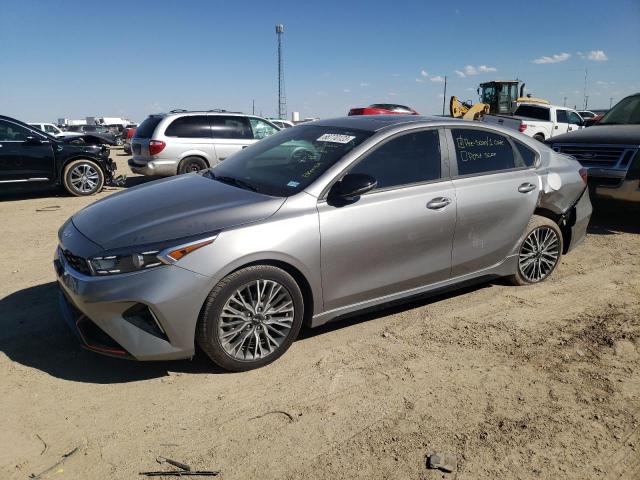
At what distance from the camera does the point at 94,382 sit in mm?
3191

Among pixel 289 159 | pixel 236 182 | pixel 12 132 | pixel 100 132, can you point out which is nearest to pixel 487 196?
pixel 289 159

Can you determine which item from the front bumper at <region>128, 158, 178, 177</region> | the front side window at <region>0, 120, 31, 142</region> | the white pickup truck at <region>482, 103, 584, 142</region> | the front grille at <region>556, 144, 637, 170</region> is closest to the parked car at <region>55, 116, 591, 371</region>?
the front grille at <region>556, 144, 637, 170</region>

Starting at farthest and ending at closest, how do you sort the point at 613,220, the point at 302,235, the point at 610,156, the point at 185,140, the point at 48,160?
1. the point at 185,140
2. the point at 48,160
3. the point at 613,220
4. the point at 610,156
5. the point at 302,235

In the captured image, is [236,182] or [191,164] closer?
[236,182]

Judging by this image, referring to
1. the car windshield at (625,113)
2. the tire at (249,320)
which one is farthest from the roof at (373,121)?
the car windshield at (625,113)

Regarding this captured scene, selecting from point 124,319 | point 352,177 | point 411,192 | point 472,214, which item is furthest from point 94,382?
point 472,214

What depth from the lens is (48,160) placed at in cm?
964

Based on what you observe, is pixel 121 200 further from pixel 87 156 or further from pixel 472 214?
pixel 87 156

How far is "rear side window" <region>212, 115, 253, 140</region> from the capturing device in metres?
11.0

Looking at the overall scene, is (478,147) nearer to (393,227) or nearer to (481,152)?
(481,152)

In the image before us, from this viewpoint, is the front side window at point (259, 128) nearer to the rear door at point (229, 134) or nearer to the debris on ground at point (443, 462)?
the rear door at point (229, 134)

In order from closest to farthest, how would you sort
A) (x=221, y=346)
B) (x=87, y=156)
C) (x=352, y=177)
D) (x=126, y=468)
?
(x=126, y=468) → (x=221, y=346) → (x=352, y=177) → (x=87, y=156)

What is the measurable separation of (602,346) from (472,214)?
1376 mm

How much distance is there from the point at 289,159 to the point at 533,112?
18.5m
